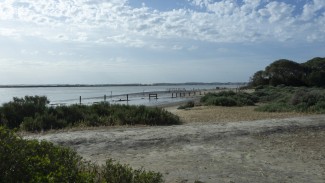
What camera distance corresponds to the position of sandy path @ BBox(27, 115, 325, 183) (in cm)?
723

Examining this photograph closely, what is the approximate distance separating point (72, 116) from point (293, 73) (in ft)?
174

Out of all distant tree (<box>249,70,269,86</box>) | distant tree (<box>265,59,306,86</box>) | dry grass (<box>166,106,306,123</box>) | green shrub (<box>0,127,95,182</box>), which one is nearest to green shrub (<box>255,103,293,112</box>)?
dry grass (<box>166,106,306,123</box>)

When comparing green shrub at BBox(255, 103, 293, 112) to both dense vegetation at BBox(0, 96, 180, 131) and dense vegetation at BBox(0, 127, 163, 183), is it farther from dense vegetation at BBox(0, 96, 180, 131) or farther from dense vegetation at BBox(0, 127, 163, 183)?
dense vegetation at BBox(0, 127, 163, 183)

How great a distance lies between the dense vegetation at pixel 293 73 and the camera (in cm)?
5894

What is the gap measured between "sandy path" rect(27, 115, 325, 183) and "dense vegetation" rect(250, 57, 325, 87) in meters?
49.0

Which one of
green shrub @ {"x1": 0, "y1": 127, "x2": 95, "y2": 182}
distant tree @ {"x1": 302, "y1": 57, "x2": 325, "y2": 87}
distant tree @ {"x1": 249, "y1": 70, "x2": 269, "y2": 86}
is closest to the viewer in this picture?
green shrub @ {"x1": 0, "y1": 127, "x2": 95, "y2": 182}

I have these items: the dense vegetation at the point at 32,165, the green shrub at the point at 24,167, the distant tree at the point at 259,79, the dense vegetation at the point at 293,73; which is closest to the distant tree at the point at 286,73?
the dense vegetation at the point at 293,73

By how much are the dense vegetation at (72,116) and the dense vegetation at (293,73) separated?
159 ft

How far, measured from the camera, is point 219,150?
933 cm

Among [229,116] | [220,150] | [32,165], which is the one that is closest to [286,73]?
[229,116]

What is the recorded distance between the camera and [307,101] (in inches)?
845

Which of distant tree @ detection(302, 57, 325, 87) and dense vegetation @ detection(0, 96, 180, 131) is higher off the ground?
distant tree @ detection(302, 57, 325, 87)

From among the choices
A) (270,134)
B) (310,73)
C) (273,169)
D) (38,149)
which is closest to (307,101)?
(270,134)

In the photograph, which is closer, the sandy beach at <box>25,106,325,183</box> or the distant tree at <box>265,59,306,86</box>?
the sandy beach at <box>25,106,325,183</box>
